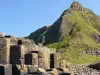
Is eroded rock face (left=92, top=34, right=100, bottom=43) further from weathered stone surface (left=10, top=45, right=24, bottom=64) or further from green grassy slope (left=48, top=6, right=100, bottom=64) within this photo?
weathered stone surface (left=10, top=45, right=24, bottom=64)

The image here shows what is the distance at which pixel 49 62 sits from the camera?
73.9 feet

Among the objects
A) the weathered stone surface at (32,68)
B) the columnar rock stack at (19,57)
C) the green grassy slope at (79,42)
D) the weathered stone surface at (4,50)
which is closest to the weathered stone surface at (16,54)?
the columnar rock stack at (19,57)

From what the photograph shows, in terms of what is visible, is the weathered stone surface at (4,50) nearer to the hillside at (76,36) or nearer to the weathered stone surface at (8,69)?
the weathered stone surface at (8,69)

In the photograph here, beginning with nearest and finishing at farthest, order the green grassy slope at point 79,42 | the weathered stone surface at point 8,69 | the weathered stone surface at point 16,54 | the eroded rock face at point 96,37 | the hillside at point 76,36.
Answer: the weathered stone surface at point 8,69 < the weathered stone surface at point 16,54 < the green grassy slope at point 79,42 < the hillside at point 76,36 < the eroded rock face at point 96,37

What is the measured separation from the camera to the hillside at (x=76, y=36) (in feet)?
248

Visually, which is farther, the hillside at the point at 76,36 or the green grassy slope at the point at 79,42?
the hillside at the point at 76,36

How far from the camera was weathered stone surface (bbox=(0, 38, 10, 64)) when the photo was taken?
17500 mm

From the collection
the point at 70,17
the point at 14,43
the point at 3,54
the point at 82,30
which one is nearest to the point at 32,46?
the point at 14,43

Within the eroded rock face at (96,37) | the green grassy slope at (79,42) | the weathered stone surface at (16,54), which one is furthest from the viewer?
the eroded rock face at (96,37)

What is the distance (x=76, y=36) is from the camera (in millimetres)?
88375

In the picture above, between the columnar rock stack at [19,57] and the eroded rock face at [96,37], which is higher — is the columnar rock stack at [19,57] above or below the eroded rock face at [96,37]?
below

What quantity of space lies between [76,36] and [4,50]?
7110 cm

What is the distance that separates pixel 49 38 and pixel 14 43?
92870mm

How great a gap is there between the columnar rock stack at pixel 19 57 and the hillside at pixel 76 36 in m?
45.6
